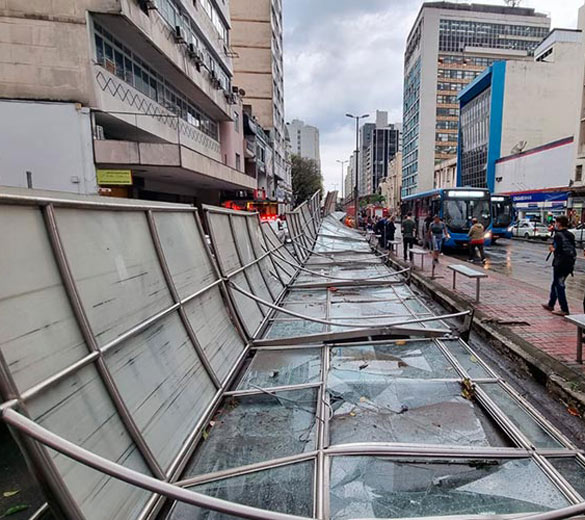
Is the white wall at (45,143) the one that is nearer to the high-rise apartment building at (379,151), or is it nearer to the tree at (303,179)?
the tree at (303,179)

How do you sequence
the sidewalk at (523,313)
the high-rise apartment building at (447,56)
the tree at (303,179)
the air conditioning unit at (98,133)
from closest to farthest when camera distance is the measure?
the sidewalk at (523,313) → the air conditioning unit at (98,133) → the tree at (303,179) → the high-rise apartment building at (447,56)

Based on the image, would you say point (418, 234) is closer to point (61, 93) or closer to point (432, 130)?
point (61, 93)

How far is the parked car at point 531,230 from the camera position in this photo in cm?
2506

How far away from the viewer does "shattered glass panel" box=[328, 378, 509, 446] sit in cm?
296

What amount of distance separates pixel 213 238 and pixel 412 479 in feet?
11.5

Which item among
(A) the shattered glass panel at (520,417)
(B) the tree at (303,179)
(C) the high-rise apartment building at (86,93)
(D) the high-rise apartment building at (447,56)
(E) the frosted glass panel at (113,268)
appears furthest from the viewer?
(D) the high-rise apartment building at (447,56)

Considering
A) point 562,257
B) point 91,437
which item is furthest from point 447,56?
point 91,437

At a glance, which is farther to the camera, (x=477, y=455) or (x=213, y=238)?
(x=213, y=238)

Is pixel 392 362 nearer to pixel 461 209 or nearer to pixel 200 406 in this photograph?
pixel 200 406

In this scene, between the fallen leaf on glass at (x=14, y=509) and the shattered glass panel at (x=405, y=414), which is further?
the shattered glass panel at (x=405, y=414)

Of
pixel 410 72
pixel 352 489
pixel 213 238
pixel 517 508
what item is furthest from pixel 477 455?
pixel 410 72

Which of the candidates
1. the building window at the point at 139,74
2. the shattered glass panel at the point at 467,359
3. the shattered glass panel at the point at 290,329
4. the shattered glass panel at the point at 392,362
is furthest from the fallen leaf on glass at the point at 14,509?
the building window at the point at 139,74

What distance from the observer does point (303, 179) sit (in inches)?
2808

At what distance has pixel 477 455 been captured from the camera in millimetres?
2623
